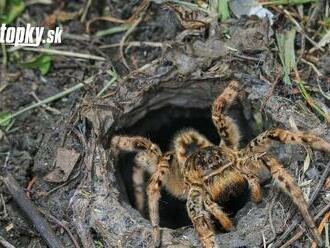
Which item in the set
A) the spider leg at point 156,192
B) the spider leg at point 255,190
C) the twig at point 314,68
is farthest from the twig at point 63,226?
the twig at point 314,68

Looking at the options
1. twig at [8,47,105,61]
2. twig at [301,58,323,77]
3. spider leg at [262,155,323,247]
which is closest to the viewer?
spider leg at [262,155,323,247]

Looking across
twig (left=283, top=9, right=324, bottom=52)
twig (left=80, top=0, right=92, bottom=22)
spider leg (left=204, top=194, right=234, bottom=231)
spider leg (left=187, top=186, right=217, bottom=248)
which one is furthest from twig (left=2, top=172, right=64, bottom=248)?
twig (left=283, top=9, right=324, bottom=52)

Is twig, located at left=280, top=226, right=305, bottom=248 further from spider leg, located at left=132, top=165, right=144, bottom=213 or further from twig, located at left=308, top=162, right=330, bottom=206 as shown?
spider leg, located at left=132, top=165, right=144, bottom=213

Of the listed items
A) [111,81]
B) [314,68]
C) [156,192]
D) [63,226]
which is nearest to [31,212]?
[63,226]

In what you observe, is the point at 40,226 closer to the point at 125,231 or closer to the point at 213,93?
the point at 125,231

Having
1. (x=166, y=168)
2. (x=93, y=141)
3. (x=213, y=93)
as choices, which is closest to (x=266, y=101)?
A: (x=213, y=93)

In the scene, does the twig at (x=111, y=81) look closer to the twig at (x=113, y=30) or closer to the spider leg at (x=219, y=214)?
the twig at (x=113, y=30)
